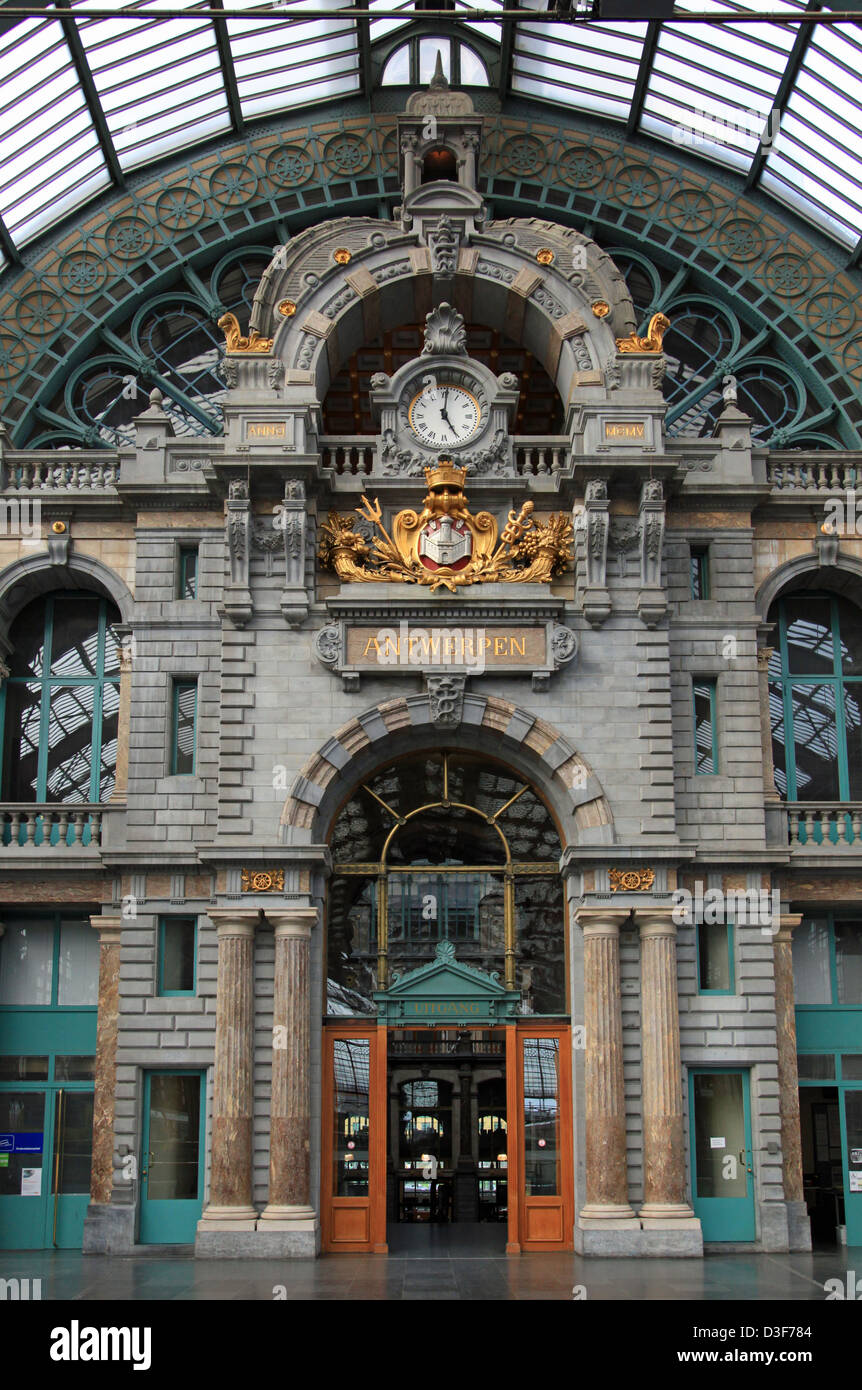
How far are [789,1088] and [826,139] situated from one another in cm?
2030

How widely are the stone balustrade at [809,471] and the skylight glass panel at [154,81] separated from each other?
1536 centimetres

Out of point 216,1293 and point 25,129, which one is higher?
point 25,129

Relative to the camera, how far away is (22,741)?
29766mm

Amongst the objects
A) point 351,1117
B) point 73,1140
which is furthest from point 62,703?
point 351,1117

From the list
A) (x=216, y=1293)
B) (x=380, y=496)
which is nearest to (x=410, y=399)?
(x=380, y=496)

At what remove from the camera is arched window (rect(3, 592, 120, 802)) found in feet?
97.0

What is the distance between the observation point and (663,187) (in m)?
34.5

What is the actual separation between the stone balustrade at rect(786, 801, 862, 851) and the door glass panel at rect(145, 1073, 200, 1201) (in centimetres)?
1233

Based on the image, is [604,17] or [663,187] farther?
[663,187]

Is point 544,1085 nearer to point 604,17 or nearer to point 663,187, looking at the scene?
point 604,17

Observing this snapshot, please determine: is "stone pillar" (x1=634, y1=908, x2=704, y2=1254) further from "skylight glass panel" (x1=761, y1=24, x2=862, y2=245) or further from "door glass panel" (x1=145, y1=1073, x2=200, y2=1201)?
"skylight glass panel" (x1=761, y1=24, x2=862, y2=245)

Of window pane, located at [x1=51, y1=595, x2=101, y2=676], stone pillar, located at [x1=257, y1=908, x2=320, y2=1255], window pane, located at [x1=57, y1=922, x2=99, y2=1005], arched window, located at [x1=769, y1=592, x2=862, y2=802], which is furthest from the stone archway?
window pane, located at [x1=51, y1=595, x2=101, y2=676]

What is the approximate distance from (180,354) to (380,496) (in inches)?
333

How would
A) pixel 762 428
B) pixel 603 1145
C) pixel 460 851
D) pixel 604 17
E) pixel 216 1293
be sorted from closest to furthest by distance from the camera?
pixel 604 17 < pixel 216 1293 < pixel 603 1145 < pixel 460 851 < pixel 762 428
